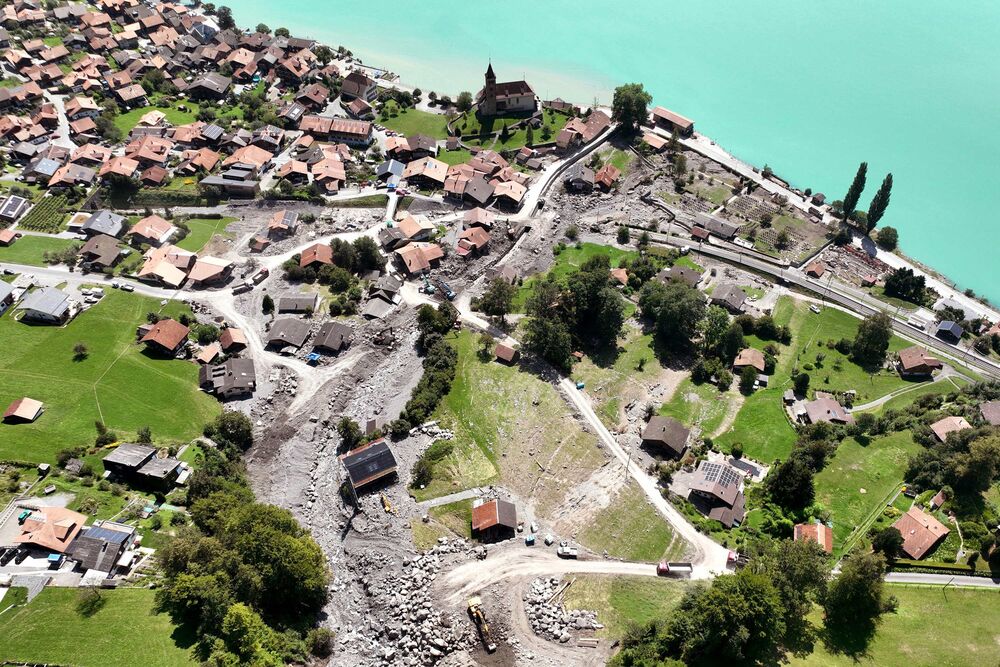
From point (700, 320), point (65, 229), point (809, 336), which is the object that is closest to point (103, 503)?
point (65, 229)

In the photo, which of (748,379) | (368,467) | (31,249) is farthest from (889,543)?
(31,249)

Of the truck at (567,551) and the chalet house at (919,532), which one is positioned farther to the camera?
the truck at (567,551)

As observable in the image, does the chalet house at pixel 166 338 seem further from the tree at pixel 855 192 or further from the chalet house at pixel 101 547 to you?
the tree at pixel 855 192

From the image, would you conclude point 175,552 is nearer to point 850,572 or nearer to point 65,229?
point 850,572

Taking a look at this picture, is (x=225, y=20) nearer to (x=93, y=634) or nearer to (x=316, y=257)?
(x=316, y=257)

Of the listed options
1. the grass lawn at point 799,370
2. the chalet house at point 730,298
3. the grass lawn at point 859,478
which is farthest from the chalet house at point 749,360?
the grass lawn at point 859,478
